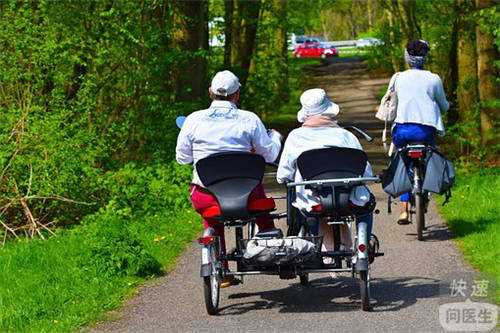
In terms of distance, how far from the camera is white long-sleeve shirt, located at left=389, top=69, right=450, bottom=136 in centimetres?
1042

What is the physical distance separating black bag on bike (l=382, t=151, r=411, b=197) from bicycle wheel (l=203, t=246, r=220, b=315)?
10.0 ft

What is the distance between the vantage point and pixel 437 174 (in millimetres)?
10211

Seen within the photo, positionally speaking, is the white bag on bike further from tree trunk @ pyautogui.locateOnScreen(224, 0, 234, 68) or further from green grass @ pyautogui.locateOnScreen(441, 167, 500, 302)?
tree trunk @ pyautogui.locateOnScreen(224, 0, 234, 68)

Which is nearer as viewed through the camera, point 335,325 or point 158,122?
point 335,325

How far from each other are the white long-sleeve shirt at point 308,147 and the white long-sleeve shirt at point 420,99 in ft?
8.91

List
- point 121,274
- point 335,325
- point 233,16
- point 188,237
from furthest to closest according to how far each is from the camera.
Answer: point 233,16 < point 188,237 < point 121,274 < point 335,325

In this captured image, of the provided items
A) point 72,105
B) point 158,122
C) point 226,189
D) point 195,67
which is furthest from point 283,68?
point 226,189

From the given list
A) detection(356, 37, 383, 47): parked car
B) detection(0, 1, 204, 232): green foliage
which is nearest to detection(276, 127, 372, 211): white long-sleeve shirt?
detection(0, 1, 204, 232): green foliage

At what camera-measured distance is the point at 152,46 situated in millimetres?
15977

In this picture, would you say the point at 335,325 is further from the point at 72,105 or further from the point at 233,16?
the point at 233,16

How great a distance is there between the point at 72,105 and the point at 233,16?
8.42 meters

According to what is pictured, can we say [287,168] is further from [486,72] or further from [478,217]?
[486,72]

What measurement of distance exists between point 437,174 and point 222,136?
3.27 m

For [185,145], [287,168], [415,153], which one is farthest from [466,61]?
[185,145]
